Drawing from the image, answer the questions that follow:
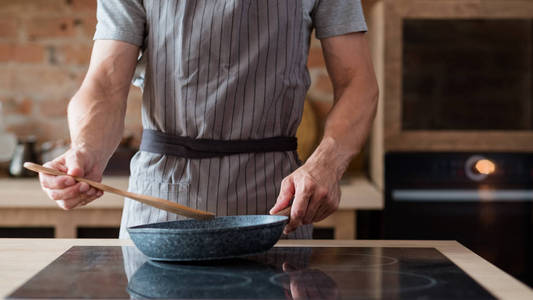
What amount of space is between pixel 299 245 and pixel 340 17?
0.51 meters

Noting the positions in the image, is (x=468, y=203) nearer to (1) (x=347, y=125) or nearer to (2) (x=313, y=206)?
(1) (x=347, y=125)

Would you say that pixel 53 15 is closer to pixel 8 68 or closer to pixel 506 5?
pixel 8 68

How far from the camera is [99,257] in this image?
2.85 feet

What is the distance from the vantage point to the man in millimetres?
1205

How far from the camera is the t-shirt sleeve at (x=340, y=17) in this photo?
1283 millimetres

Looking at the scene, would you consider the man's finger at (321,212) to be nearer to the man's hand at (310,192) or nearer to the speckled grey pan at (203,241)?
the man's hand at (310,192)

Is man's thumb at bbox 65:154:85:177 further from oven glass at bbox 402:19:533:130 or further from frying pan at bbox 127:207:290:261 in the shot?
oven glass at bbox 402:19:533:130

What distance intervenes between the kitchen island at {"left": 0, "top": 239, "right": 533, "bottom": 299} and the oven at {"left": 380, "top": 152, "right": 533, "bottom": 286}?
101 centimetres

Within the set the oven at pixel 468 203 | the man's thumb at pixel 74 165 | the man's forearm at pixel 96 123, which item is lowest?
the oven at pixel 468 203

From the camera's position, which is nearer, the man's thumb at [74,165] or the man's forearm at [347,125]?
the man's thumb at [74,165]

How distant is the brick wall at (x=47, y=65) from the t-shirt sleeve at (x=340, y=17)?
1.13m

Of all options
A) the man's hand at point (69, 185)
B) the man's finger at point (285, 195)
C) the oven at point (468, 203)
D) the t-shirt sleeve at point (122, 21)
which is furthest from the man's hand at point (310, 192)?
the oven at point (468, 203)

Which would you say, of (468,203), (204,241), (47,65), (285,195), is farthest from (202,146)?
(47,65)

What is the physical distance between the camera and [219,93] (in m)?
1.23
